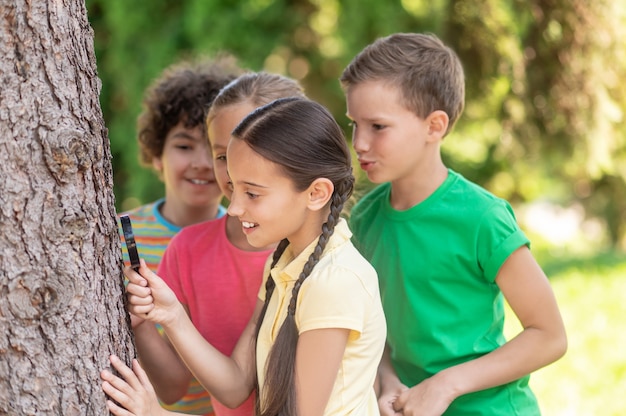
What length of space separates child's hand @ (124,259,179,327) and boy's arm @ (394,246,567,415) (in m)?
0.75

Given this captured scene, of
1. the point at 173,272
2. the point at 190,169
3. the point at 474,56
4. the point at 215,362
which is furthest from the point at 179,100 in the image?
the point at 474,56

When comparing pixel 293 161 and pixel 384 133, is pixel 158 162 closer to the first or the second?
pixel 384 133

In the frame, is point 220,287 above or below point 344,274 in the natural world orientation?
below

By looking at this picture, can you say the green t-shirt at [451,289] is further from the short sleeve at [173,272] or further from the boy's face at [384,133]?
the short sleeve at [173,272]

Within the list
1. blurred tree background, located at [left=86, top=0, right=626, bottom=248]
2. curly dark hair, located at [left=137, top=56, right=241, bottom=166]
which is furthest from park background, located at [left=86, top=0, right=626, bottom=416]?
curly dark hair, located at [left=137, top=56, right=241, bottom=166]

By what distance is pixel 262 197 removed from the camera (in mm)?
1926

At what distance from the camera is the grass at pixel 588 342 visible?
4.67m

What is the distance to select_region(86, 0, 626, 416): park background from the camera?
578cm

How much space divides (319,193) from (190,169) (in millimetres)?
1118

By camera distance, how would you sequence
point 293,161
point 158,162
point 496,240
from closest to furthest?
point 293,161 < point 496,240 < point 158,162

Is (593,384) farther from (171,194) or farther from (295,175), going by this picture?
(295,175)

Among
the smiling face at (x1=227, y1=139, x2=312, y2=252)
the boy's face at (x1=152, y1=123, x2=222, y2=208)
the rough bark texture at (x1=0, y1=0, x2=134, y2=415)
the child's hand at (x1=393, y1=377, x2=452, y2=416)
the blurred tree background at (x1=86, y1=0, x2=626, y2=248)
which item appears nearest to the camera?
the rough bark texture at (x1=0, y1=0, x2=134, y2=415)

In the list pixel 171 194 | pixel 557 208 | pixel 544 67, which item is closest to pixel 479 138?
pixel 544 67

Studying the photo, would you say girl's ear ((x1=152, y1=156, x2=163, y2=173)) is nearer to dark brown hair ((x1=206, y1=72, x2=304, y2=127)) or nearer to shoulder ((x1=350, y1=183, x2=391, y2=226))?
dark brown hair ((x1=206, y1=72, x2=304, y2=127))
